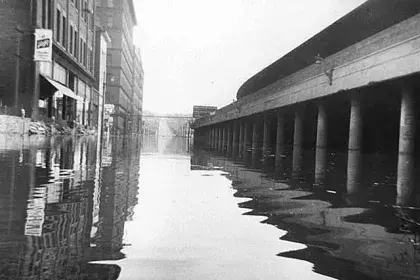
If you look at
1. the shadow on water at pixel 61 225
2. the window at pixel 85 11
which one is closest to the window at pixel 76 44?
the window at pixel 85 11

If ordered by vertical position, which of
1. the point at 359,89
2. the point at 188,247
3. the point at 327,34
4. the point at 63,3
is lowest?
the point at 188,247

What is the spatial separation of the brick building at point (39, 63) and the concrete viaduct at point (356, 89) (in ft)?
47.9

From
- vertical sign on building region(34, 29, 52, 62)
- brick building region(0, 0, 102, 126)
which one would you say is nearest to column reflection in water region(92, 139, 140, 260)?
vertical sign on building region(34, 29, 52, 62)

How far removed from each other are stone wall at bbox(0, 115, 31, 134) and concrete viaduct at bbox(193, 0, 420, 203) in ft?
38.8

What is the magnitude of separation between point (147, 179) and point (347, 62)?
14150 mm

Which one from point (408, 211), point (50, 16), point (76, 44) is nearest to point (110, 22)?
point (76, 44)

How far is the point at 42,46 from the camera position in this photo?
32.2 metres

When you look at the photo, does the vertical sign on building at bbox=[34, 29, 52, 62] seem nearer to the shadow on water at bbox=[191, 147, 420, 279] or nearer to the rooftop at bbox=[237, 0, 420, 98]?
the rooftop at bbox=[237, 0, 420, 98]

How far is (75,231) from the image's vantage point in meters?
3.61

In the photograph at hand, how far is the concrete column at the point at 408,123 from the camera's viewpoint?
17.2 m

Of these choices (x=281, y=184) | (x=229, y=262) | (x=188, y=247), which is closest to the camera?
(x=229, y=262)

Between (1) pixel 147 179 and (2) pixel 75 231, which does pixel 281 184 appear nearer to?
(1) pixel 147 179

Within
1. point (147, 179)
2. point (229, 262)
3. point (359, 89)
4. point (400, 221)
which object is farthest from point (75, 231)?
point (359, 89)

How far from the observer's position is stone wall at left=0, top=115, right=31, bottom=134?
25.9 metres
